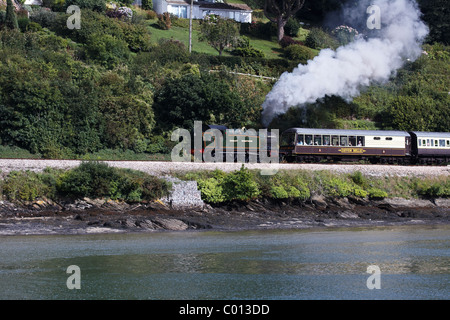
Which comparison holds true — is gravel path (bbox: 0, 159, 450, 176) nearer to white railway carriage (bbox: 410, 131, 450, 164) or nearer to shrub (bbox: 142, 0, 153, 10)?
white railway carriage (bbox: 410, 131, 450, 164)

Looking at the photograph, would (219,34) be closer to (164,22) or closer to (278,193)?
(164,22)

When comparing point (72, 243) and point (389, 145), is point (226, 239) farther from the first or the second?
point (389, 145)

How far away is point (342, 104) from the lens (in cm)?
6150

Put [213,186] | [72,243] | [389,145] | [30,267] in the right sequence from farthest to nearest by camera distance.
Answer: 1. [389,145]
2. [213,186]
3. [72,243]
4. [30,267]

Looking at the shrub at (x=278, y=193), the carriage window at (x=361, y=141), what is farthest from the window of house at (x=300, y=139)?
the shrub at (x=278, y=193)

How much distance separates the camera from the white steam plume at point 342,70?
165 ft

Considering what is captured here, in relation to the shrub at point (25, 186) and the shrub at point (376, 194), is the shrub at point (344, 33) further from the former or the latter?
the shrub at point (25, 186)

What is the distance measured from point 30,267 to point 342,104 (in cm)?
4435

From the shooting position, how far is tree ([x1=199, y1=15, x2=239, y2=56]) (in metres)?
72.0

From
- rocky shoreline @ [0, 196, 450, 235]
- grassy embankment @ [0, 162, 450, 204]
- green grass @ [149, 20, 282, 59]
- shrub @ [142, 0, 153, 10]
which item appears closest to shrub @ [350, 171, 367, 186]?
grassy embankment @ [0, 162, 450, 204]

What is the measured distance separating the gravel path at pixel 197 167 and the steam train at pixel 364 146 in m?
4.02

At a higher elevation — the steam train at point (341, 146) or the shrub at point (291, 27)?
the shrub at point (291, 27)

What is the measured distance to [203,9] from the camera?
89625 mm
